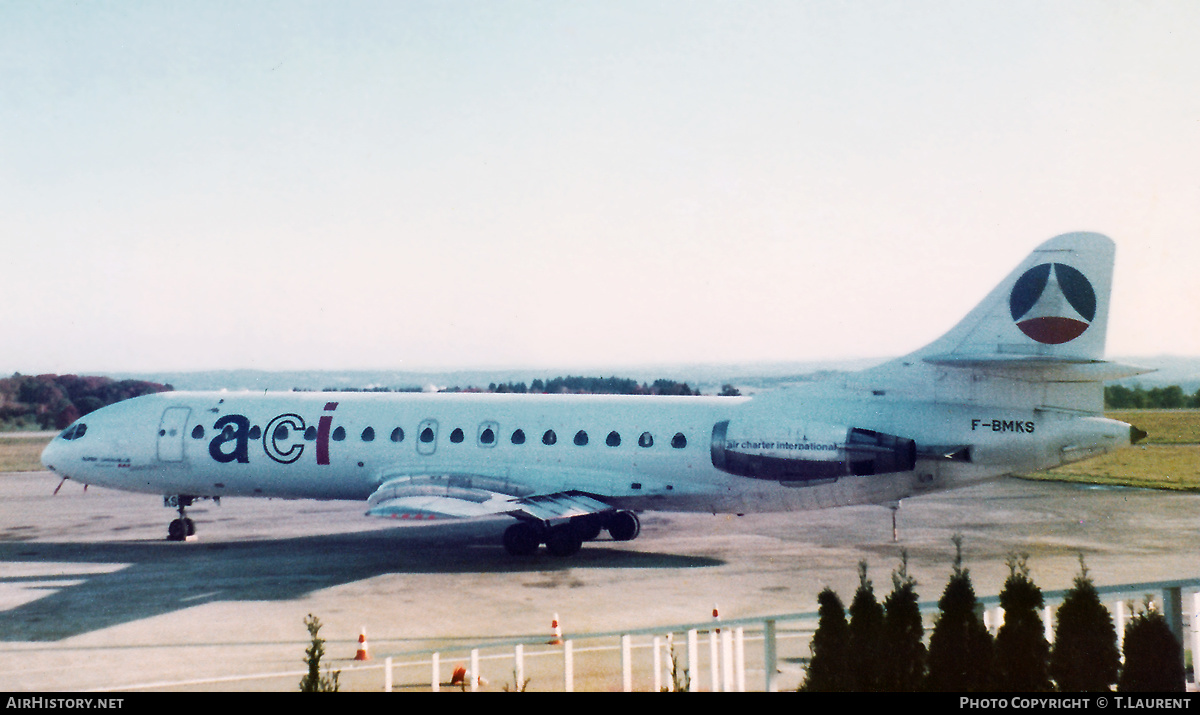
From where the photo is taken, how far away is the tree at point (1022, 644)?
772 centimetres

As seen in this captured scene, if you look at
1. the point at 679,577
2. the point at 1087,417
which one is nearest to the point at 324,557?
the point at 679,577

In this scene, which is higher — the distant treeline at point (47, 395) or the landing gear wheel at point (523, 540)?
the distant treeline at point (47, 395)

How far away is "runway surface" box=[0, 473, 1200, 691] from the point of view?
12359mm

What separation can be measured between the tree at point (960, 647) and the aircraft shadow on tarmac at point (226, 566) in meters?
9.71

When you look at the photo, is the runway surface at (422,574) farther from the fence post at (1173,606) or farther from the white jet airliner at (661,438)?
the fence post at (1173,606)

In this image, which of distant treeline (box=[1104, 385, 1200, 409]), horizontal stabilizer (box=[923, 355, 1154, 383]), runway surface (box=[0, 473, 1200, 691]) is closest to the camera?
runway surface (box=[0, 473, 1200, 691])

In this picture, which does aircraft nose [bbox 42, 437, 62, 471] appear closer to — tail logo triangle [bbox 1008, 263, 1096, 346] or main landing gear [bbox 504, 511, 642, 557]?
main landing gear [bbox 504, 511, 642, 557]

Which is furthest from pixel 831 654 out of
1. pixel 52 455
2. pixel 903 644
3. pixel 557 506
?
pixel 52 455

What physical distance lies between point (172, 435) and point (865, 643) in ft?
59.5

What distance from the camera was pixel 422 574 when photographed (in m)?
17.2

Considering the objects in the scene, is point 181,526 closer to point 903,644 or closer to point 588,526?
point 588,526

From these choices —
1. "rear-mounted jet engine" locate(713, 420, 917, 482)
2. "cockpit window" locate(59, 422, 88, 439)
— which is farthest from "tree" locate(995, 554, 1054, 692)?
"cockpit window" locate(59, 422, 88, 439)

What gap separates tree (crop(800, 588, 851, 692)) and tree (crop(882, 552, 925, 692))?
0.32 m

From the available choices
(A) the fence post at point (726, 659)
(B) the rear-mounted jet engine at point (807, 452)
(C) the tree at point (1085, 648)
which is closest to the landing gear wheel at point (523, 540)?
(B) the rear-mounted jet engine at point (807, 452)
